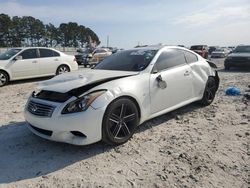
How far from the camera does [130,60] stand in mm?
5480

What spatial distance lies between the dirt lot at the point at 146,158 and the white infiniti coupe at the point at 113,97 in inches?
11.1

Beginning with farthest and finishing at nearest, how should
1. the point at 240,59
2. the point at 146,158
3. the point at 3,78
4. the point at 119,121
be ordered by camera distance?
1. the point at 240,59
2. the point at 3,78
3. the point at 119,121
4. the point at 146,158

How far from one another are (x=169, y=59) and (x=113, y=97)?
6.15 feet

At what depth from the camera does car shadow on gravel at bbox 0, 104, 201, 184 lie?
3680mm

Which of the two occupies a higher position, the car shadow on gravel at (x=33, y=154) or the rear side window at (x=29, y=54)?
the rear side window at (x=29, y=54)

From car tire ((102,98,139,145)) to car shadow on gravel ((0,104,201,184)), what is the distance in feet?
0.70

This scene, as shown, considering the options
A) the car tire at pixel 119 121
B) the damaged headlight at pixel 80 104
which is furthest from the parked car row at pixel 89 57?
the damaged headlight at pixel 80 104

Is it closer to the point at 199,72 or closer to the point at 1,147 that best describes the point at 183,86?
the point at 199,72

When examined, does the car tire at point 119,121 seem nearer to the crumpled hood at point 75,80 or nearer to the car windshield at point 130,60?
the crumpled hood at point 75,80

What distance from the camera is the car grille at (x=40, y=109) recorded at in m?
4.05

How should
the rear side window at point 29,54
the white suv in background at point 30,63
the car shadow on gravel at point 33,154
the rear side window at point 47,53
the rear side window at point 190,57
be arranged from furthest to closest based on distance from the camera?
the rear side window at point 47,53, the rear side window at point 29,54, the white suv in background at point 30,63, the rear side window at point 190,57, the car shadow on gravel at point 33,154

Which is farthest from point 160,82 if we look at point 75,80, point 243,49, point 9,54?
point 243,49

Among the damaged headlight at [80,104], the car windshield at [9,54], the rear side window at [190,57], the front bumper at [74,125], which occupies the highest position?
the rear side window at [190,57]

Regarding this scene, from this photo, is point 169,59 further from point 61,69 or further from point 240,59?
point 240,59
